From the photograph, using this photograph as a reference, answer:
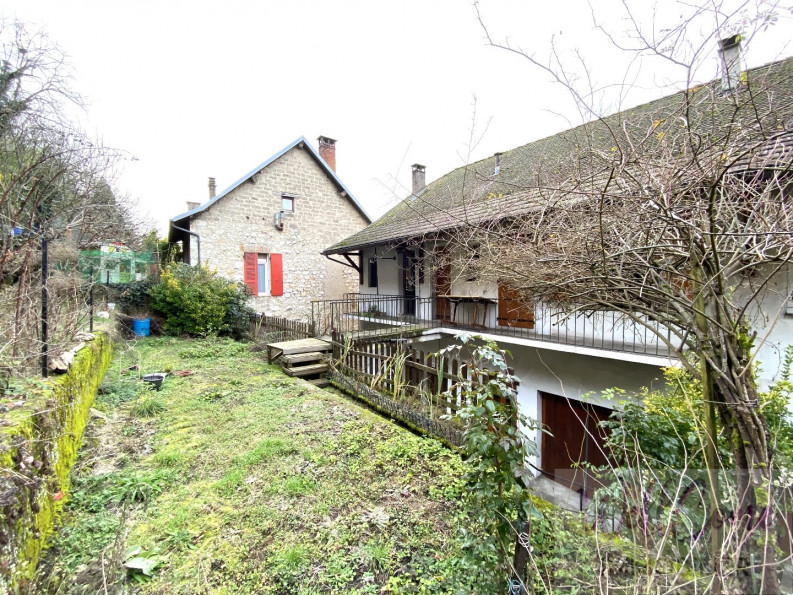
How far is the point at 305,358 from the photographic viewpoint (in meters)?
7.50

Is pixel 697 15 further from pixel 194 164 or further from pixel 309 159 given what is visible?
pixel 194 164

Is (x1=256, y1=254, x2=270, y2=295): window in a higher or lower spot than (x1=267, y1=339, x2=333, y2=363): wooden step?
higher

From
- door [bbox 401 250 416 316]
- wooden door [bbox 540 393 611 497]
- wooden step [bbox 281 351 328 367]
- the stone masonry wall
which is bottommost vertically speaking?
wooden door [bbox 540 393 611 497]

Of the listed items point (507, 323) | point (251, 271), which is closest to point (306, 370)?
point (507, 323)

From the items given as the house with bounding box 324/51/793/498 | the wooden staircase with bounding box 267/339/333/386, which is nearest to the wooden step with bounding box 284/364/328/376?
the wooden staircase with bounding box 267/339/333/386

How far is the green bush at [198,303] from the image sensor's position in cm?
1113

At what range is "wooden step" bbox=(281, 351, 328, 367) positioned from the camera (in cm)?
735

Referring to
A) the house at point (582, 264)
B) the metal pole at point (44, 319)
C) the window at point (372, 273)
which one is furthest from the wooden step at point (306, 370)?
the window at point (372, 273)

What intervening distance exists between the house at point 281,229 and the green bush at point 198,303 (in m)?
1.26

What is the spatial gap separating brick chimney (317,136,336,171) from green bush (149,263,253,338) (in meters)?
7.99

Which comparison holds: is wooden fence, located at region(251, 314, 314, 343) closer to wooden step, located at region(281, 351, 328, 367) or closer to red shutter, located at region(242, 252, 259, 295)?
wooden step, located at region(281, 351, 328, 367)

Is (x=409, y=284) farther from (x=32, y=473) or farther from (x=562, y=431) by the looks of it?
(x=32, y=473)

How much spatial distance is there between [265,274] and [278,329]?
4797mm

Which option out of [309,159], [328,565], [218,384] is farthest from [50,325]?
[309,159]
